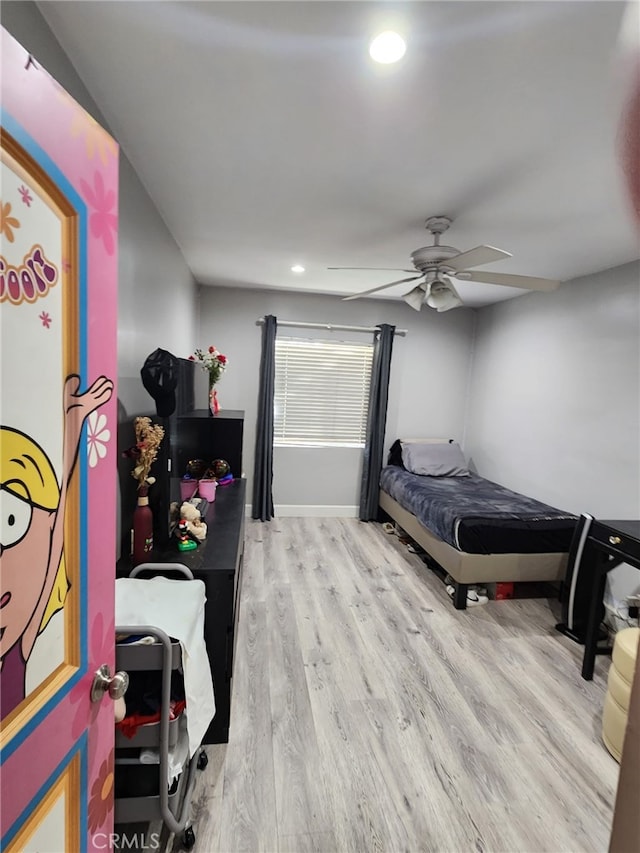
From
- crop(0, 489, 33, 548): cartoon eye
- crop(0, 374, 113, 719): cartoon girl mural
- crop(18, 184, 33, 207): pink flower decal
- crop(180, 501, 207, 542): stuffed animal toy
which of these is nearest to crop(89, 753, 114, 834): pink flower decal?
crop(0, 374, 113, 719): cartoon girl mural

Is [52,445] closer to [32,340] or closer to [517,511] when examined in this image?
[32,340]

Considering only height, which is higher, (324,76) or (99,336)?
(324,76)

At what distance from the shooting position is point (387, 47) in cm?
111

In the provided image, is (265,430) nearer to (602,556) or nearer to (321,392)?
(321,392)

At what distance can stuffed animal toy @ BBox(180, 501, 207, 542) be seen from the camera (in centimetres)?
187

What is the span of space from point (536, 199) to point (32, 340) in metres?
2.20

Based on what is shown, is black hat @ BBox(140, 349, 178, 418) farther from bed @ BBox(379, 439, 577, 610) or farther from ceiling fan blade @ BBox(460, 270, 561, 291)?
bed @ BBox(379, 439, 577, 610)

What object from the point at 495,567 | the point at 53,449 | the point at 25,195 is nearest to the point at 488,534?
the point at 495,567

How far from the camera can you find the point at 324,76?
124cm

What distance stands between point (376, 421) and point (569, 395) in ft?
6.15

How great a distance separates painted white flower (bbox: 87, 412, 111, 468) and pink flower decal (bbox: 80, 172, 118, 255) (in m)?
0.34

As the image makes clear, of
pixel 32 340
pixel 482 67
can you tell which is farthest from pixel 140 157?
pixel 32 340

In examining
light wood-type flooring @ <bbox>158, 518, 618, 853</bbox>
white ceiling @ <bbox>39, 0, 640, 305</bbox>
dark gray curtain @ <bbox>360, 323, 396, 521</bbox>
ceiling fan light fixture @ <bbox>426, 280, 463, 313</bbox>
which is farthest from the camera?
dark gray curtain @ <bbox>360, 323, 396, 521</bbox>

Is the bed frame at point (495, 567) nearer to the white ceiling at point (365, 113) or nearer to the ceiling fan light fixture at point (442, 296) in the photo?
the ceiling fan light fixture at point (442, 296)
